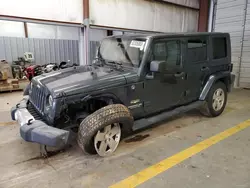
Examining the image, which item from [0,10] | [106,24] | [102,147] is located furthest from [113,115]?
[106,24]

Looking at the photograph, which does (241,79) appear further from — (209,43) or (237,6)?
(209,43)

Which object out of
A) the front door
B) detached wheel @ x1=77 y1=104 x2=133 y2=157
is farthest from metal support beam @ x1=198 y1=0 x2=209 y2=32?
detached wheel @ x1=77 y1=104 x2=133 y2=157

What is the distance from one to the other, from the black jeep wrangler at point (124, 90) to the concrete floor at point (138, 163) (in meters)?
0.28

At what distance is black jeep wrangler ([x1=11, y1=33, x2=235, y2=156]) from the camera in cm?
Result: 238

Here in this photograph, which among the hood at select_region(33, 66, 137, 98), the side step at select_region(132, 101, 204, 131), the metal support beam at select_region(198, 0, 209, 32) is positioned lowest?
the side step at select_region(132, 101, 204, 131)

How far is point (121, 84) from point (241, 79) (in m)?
6.61

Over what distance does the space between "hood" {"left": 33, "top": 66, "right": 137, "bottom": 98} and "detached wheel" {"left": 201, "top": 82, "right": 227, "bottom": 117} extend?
1842 mm

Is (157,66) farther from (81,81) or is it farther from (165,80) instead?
(81,81)

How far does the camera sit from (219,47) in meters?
3.96

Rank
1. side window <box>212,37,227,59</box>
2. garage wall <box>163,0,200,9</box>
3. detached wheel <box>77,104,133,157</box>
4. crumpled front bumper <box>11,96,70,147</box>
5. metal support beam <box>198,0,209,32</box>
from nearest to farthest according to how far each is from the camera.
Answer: crumpled front bumper <box>11,96,70,147</box>, detached wheel <box>77,104,133,157</box>, side window <box>212,37,227,59</box>, garage wall <box>163,0,200,9</box>, metal support beam <box>198,0,209,32</box>

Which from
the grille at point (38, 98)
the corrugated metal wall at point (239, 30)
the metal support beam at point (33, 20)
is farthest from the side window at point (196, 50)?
the corrugated metal wall at point (239, 30)

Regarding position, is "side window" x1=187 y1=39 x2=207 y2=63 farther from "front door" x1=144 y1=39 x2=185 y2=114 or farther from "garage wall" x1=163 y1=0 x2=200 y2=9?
"garage wall" x1=163 y1=0 x2=200 y2=9

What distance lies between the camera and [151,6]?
7.64 metres

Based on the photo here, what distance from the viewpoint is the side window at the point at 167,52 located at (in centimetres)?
301
